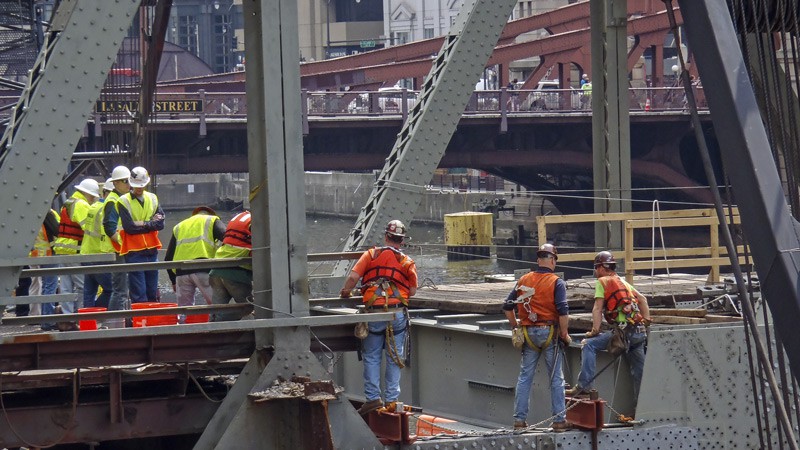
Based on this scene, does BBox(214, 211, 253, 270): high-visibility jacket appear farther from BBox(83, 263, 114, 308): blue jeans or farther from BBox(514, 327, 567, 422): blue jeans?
BBox(83, 263, 114, 308): blue jeans

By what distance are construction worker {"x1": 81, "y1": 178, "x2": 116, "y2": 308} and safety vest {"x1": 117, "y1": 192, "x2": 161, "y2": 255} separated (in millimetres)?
201

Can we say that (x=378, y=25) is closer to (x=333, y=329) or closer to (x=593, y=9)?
(x=593, y=9)

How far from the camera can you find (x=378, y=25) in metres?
112

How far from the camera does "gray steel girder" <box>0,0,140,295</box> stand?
30.9 ft

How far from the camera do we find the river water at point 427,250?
49.9 m

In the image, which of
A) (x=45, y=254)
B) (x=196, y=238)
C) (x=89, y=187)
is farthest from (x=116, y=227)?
(x=89, y=187)

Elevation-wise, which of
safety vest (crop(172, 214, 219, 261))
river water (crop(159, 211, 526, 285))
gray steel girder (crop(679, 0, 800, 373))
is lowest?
river water (crop(159, 211, 526, 285))

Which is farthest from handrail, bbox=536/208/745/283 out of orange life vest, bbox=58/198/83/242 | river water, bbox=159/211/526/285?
river water, bbox=159/211/526/285

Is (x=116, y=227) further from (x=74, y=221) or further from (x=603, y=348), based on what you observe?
(x=603, y=348)

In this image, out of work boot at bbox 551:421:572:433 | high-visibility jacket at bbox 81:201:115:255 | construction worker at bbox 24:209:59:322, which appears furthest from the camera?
construction worker at bbox 24:209:59:322

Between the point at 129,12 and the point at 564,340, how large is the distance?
453 cm

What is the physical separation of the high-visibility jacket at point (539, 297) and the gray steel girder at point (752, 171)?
687 centimetres

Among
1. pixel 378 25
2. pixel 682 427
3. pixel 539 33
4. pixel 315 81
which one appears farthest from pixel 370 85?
pixel 682 427

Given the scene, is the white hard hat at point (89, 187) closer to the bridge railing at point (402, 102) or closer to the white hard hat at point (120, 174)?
the white hard hat at point (120, 174)
